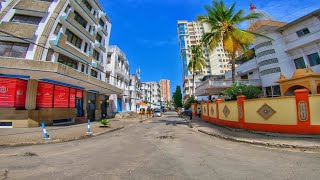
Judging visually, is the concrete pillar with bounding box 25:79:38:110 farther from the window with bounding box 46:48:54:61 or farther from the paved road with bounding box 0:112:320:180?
the paved road with bounding box 0:112:320:180

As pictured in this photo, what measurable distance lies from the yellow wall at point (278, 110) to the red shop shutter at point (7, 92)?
61.8ft

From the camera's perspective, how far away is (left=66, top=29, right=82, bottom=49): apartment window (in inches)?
1001

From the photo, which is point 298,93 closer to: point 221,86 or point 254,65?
point 221,86

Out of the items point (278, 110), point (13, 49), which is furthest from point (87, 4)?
point (278, 110)

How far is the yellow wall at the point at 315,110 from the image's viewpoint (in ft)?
34.6

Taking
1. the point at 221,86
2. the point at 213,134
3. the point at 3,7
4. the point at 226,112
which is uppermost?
the point at 3,7

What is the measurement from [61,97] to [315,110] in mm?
22280

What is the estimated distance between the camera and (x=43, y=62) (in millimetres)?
16891

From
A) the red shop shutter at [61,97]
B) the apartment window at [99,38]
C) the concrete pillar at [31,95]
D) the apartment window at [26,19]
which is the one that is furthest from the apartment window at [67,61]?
the apartment window at [99,38]

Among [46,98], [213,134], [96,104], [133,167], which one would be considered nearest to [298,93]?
[213,134]

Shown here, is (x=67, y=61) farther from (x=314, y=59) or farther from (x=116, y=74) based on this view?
(x=314, y=59)

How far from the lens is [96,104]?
3428cm

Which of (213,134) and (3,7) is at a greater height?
(3,7)

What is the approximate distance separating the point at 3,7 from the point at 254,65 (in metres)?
36.5
